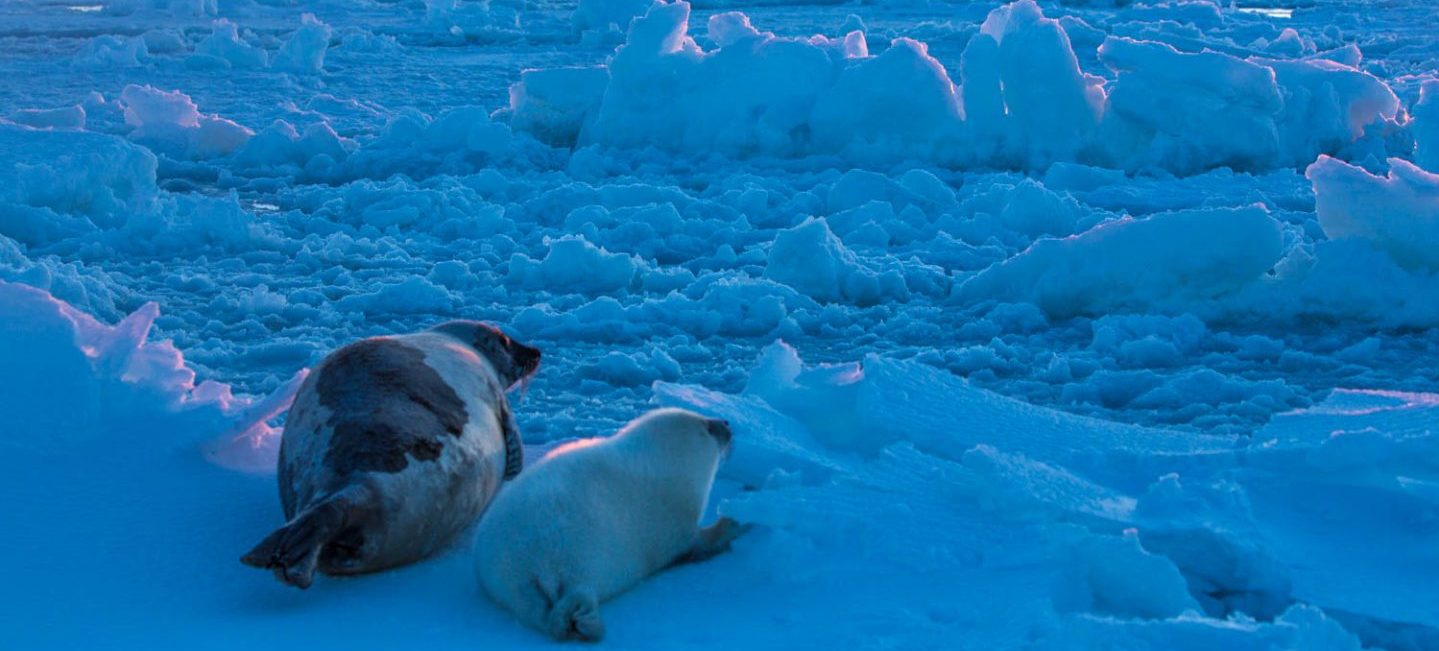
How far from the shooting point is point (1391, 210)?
17.7ft

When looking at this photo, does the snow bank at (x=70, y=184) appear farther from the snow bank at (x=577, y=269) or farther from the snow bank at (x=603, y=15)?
the snow bank at (x=603, y=15)

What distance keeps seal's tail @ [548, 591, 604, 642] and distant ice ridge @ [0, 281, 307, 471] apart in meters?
1.11

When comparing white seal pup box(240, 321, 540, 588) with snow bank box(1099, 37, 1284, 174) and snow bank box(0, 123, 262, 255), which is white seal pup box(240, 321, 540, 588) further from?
snow bank box(1099, 37, 1284, 174)

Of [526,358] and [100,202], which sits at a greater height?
[526,358]

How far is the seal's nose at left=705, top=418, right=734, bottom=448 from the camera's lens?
2842 mm

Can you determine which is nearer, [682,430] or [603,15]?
[682,430]

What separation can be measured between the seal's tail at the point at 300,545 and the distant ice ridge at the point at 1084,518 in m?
0.73

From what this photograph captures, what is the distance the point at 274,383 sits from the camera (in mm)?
4441

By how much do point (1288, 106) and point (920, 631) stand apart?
22.8 ft

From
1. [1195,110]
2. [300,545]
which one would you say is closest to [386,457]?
[300,545]

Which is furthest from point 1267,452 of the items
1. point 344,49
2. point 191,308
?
point 344,49

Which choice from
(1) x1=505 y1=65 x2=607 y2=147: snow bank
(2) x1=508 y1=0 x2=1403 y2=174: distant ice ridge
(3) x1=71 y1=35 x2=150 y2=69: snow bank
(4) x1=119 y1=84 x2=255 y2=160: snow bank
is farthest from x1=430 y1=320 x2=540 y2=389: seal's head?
(3) x1=71 y1=35 x2=150 y2=69: snow bank

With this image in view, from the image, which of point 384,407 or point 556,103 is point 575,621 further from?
point 556,103

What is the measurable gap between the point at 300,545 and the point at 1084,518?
1407mm
